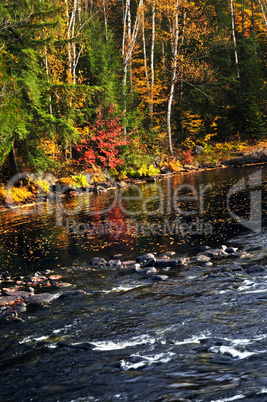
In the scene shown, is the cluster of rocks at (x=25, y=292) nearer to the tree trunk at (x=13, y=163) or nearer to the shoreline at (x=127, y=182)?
the shoreline at (x=127, y=182)

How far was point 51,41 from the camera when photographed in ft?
63.8

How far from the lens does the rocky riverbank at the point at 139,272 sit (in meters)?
6.25

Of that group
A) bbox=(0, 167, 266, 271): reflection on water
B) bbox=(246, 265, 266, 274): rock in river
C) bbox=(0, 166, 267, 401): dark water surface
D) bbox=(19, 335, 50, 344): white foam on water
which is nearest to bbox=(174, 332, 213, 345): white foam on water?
bbox=(0, 166, 267, 401): dark water surface

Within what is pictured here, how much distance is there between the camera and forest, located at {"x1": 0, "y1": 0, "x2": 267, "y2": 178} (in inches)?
756

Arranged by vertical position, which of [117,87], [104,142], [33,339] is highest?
[117,87]

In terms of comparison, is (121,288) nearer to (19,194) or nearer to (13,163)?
(19,194)

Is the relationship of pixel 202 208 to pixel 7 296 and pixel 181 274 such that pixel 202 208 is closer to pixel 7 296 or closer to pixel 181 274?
pixel 181 274

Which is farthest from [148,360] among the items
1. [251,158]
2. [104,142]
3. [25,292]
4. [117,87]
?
[251,158]

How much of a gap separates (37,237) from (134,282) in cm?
556

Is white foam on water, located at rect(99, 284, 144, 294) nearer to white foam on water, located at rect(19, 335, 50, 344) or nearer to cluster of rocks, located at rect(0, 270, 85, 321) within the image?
cluster of rocks, located at rect(0, 270, 85, 321)

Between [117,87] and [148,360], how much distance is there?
2707cm

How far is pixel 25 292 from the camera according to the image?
663 centimetres

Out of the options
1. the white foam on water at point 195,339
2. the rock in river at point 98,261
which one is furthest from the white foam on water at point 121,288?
the white foam on water at point 195,339

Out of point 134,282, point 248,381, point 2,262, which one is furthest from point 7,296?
point 248,381
